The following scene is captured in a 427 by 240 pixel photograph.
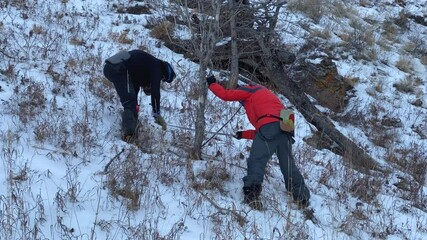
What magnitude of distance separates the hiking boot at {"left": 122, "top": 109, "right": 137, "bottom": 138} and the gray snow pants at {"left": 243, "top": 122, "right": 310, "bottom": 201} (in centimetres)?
150

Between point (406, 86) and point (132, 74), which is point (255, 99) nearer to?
point (132, 74)

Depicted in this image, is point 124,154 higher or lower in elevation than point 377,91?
lower

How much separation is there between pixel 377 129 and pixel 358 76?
2239mm

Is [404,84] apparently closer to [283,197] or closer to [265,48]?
[265,48]

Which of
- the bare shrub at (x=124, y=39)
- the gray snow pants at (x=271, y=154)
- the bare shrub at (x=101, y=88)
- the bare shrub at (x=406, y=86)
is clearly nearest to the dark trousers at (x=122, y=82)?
the bare shrub at (x=101, y=88)

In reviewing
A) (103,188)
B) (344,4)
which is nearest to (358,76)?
(344,4)

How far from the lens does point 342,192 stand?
6.46 m

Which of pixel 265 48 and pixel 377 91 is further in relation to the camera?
pixel 377 91

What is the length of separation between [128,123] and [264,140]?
66.8 inches

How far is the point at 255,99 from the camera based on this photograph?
6137 mm

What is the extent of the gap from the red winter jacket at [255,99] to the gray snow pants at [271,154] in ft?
0.39

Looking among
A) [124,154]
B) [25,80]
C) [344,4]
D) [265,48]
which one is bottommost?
[124,154]

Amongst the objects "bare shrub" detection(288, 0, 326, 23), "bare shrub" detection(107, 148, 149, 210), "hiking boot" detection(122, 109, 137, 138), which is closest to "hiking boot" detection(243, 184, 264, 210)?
"bare shrub" detection(107, 148, 149, 210)

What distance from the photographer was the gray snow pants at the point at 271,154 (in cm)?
590
